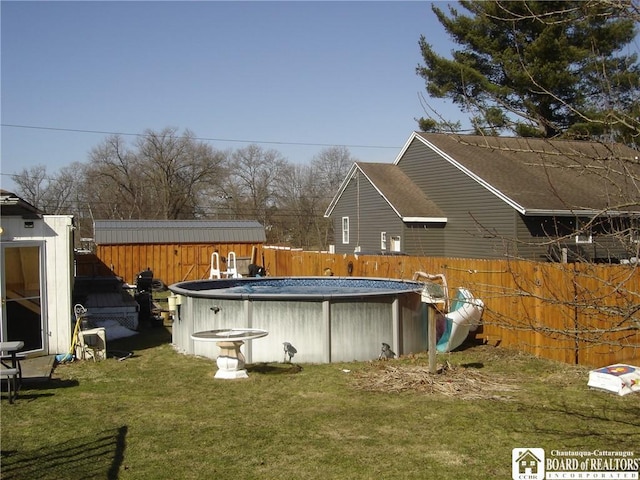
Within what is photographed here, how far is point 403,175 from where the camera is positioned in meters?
28.5

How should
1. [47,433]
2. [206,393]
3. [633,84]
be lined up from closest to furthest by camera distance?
[633,84] < [47,433] < [206,393]

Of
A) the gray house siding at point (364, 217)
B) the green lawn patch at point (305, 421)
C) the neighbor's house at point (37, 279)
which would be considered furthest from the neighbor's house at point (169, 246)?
the green lawn patch at point (305, 421)

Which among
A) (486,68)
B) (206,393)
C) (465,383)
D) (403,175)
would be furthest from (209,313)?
(486,68)

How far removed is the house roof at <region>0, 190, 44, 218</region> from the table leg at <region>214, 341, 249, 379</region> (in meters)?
4.01

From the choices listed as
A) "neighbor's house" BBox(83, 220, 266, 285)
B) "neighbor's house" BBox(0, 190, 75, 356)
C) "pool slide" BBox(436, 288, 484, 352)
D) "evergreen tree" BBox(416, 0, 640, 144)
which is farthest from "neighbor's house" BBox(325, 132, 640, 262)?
"neighbor's house" BBox(0, 190, 75, 356)

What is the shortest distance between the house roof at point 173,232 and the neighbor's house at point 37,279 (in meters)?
14.6

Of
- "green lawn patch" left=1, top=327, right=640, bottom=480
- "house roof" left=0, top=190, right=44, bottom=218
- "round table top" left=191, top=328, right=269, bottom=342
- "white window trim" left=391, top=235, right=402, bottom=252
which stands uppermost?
"house roof" left=0, top=190, right=44, bottom=218

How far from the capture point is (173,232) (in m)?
26.8

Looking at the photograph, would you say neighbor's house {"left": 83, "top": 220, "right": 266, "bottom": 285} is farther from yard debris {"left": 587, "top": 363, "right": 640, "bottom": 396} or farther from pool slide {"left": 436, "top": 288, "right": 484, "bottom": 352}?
yard debris {"left": 587, "top": 363, "right": 640, "bottom": 396}

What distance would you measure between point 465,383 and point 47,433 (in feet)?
18.1

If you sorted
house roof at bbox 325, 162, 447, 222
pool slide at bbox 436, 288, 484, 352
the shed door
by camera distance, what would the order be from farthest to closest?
house roof at bbox 325, 162, 447, 222, pool slide at bbox 436, 288, 484, 352, the shed door

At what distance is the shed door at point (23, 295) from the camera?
34.5ft

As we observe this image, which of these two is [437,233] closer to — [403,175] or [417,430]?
[403,175]

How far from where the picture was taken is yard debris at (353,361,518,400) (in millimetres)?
8555
